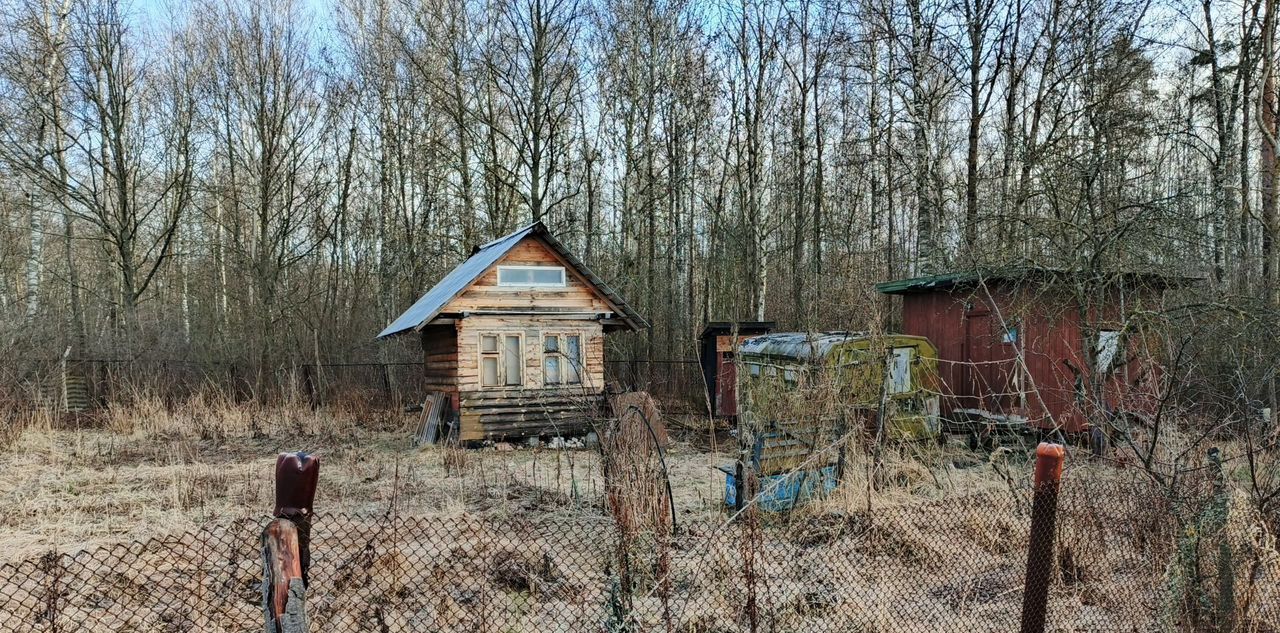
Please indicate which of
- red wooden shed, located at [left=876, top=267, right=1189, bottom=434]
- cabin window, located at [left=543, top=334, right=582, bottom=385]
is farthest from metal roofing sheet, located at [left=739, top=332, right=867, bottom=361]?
cabin window, located at [left=543, top=334, right=582, bottom=385]

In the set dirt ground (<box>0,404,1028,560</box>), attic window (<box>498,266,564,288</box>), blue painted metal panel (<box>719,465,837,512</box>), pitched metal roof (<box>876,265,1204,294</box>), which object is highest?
attic window (<box>498,266,564,288</box>)

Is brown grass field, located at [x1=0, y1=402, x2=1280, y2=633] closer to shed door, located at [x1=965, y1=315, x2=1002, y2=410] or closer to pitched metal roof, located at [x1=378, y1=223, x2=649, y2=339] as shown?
shed door, located at [x1=965, y1=315, x2=1002, y2=410]

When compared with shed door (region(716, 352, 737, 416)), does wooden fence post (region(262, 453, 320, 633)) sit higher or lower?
higher

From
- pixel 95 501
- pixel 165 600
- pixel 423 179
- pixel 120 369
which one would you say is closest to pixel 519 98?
pixel 423 179

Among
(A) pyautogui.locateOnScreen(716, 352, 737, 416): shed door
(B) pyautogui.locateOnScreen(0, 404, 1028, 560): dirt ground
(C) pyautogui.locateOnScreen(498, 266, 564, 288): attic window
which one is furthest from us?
(A) pyautogui.locateOnScreen(716, 352, 737, 416): shed door

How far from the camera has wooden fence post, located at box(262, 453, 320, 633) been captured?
8.34ft

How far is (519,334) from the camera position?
14258 mm

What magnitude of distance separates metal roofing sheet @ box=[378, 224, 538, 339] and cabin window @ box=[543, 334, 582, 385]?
1.87 m

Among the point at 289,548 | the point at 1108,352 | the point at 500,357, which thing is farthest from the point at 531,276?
the point at 289,548

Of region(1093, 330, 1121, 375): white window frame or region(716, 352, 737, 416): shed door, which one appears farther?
region(716, 352, 737, 416): shed door

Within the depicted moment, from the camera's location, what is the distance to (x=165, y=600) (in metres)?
5.40

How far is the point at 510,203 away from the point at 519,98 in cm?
301

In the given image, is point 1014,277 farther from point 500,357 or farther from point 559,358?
point 500,357

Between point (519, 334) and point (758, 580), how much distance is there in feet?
31.2
